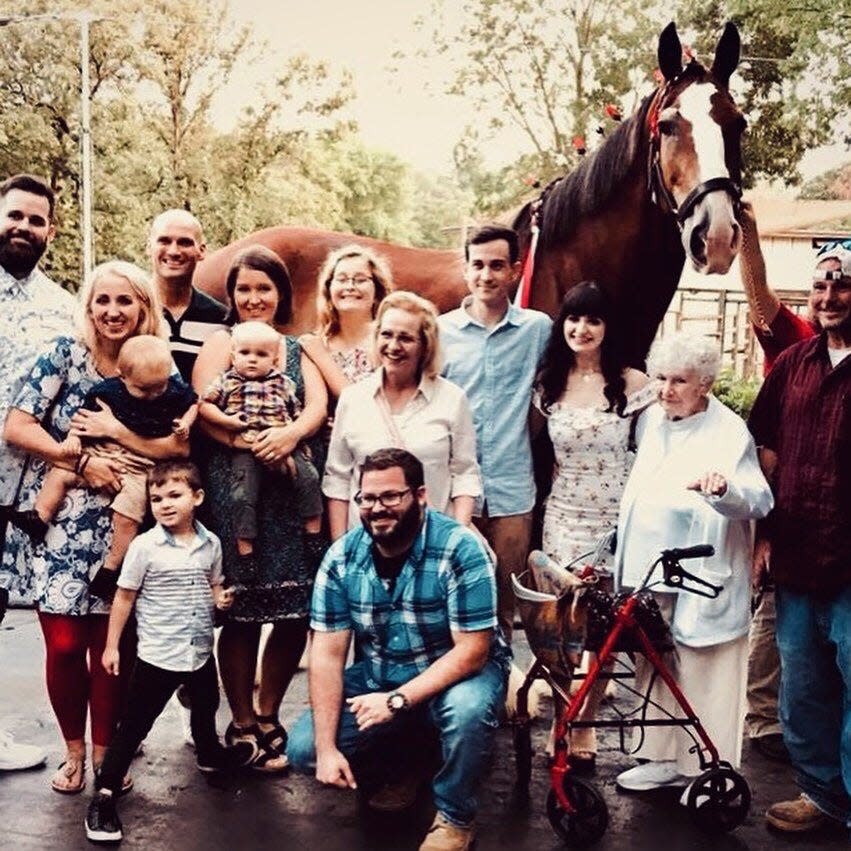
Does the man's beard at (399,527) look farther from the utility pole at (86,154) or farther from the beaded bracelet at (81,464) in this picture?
the utility pole at (86,154)

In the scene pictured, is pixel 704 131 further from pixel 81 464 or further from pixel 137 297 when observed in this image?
pixel 81 464

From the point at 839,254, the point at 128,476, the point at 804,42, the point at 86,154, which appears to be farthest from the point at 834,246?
the point at 86,154

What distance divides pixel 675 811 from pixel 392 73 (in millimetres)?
25785

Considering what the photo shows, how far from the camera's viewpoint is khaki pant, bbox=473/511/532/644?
4.34 meters

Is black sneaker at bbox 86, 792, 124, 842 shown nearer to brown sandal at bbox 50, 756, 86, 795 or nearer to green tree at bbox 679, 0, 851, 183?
brown sandal at bbox 50, 756, 86, 795

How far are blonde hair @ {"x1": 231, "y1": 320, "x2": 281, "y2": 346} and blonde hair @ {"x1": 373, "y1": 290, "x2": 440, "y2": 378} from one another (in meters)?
0.36

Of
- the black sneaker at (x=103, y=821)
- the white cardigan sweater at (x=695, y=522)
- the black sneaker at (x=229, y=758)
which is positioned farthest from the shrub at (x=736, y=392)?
the black sneaker at (x=103, y=821)

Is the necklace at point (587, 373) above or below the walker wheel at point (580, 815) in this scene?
above

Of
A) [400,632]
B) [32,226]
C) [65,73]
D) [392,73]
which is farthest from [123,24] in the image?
[400,632]

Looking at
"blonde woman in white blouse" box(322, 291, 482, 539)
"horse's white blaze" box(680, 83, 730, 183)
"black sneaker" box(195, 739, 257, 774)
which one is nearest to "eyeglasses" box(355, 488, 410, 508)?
"blonde woman in white blouse" box(322, 291, 482, 539)

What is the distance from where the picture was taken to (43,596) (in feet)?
12.6

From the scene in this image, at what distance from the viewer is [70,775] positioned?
3.97 m

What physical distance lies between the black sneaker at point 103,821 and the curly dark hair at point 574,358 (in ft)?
6.74

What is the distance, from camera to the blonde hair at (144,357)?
3.73 m
